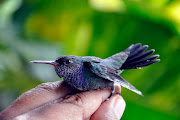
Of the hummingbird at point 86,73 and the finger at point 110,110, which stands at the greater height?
the hummingbird at point 86,73

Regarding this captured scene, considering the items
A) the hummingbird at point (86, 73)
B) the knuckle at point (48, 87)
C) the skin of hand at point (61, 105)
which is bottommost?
the skin of hand at point (61, 105)

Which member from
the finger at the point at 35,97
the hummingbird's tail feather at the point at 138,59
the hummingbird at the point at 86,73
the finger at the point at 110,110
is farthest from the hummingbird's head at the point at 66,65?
the hummingbird's tail feather at the point at 138,59

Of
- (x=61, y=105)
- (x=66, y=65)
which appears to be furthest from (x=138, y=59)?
(x=61, y=105)

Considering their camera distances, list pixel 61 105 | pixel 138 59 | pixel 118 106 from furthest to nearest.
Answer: pixel 138 59 → pixel 118 106 → pixel 61 105

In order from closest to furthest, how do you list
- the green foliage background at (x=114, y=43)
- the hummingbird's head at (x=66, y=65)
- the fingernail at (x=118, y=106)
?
the hummingbird's head at (x=66, y=65) < the fingernail at (x=118, y=106) < the green foliage background at (x=114, y=43)

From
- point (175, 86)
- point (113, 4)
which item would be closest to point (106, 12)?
point (113, 4)

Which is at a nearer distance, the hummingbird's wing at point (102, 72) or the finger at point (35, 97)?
the finger at point (35, 97)

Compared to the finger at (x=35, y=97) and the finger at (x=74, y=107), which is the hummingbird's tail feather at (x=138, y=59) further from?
the finger at (x=35, y=97)

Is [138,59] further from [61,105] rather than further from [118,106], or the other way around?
[61,105]
